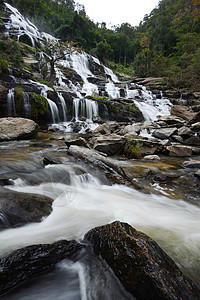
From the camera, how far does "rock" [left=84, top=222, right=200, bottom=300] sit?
1.04 metres

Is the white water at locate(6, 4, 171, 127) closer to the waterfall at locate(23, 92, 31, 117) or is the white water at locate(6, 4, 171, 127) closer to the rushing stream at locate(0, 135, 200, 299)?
the waterfall at locate(23, 92, 31, 117)

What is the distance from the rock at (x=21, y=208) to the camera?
185cm

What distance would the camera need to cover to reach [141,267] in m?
1.15

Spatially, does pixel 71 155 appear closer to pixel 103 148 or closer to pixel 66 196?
pixel 103 148

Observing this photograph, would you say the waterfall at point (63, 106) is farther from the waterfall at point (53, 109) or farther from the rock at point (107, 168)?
the rock at point (107, 168)

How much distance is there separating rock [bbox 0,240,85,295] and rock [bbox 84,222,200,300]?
13.1 inches

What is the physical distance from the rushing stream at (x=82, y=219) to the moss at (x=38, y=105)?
26.7ft

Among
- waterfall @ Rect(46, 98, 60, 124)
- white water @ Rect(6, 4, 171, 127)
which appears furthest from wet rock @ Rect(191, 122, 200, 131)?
waterfall @ Rect(46, 98, 60, 124)

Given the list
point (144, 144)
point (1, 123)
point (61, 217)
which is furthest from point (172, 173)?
point (1, 123)

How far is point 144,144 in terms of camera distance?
6.78 m

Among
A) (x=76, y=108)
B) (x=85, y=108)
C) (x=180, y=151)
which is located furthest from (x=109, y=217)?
(x=85, y=108)

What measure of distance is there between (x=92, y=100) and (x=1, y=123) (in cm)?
984

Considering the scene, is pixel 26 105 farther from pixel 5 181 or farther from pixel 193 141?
pixel 193 141

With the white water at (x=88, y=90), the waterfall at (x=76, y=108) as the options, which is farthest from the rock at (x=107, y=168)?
the waterfall at (x=76, y=108)
